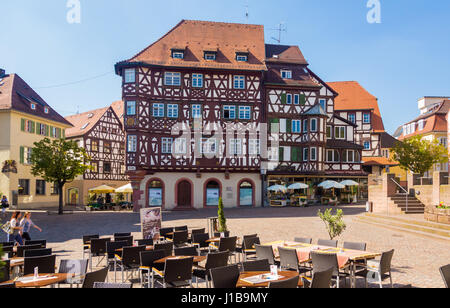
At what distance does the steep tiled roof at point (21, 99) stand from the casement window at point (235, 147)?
18006mm

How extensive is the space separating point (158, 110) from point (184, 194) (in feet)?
23.0

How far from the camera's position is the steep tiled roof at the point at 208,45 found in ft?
105

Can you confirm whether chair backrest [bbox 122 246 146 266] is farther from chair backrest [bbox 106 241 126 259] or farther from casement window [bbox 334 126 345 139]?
casement window [bbox 334 126 345 139]

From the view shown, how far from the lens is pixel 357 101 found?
44406 mm

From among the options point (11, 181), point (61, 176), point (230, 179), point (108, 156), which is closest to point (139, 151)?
point (61, 176)

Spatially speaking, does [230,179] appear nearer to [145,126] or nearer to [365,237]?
[145,126]

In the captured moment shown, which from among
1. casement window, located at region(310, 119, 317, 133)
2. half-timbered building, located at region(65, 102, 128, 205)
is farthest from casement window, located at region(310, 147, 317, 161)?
half-timbered building, located at region(65, 102, 128, 205)

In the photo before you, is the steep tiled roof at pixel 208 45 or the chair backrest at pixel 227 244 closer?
the chair backrest at pixel 227 244

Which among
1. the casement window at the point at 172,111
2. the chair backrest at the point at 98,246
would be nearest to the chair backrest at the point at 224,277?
the chair backrest at the point at 98,246

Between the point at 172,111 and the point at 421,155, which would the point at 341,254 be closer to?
the point at 172,111

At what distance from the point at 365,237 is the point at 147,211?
895 cm

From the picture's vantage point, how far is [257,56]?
34.2 meters

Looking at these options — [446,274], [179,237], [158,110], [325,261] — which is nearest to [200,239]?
[179,237]

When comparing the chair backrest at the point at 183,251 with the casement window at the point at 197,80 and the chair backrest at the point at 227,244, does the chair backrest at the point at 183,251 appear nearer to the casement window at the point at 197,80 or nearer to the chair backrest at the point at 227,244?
the chair backrest at the point at 227,244
